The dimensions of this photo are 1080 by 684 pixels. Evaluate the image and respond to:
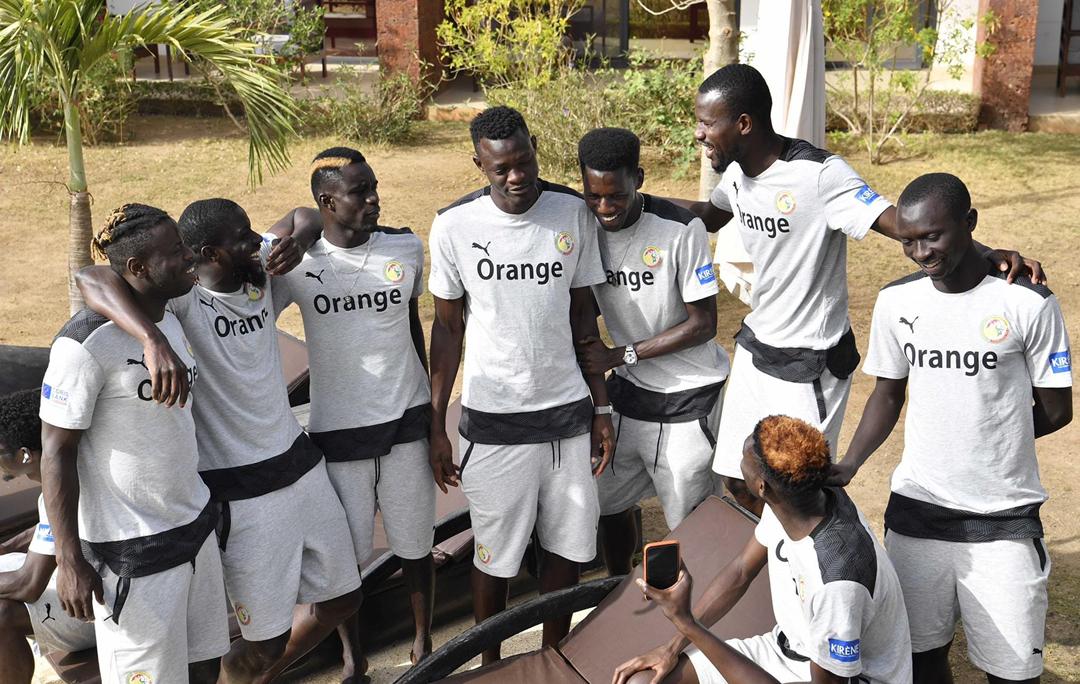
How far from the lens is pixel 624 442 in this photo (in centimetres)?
466

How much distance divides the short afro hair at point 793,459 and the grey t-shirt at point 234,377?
164cm

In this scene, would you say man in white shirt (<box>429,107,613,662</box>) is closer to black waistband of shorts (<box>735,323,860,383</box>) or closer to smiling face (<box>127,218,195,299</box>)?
black waistband of shorts (<box>735,323,860,383</box>)

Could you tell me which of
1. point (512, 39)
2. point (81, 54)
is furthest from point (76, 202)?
point (512, 39)

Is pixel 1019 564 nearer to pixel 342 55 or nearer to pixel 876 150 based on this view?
pixel 876 150

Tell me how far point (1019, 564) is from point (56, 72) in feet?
18.2

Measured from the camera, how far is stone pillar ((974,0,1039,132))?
1203 cm

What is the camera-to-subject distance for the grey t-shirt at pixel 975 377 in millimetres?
3619

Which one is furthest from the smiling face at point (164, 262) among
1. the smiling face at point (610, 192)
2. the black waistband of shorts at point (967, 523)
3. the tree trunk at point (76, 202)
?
the tree trunk at point (76, 202)

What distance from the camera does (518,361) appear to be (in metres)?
4.28

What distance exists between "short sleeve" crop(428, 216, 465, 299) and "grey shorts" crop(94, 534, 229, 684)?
3.83 feet

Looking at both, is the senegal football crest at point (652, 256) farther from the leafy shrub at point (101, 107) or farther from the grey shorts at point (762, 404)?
the leafy shrub at point (101, 107)

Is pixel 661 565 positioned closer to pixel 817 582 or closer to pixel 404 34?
pixel 817 582

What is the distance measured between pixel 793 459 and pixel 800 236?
1.31 meters

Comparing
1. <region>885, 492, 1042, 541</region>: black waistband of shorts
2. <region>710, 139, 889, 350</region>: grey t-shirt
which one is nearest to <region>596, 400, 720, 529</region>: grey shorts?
<region>710, 139, 889, 350</region>: grey t-shirt
